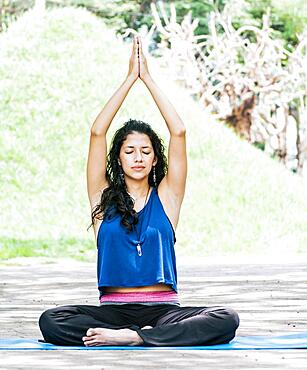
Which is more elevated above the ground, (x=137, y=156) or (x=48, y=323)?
(x=137, y=156)

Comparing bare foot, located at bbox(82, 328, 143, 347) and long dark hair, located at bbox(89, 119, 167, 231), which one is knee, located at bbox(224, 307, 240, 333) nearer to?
bare foot, located at bbox(82, 328, 143, 347)

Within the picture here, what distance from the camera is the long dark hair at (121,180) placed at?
666cm

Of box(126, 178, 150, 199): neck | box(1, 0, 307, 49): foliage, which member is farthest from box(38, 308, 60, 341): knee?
box(1, 0, 307, 49): foliage

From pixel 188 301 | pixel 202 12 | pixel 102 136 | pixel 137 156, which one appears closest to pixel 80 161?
pixel 188 301

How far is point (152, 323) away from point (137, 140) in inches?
38.8

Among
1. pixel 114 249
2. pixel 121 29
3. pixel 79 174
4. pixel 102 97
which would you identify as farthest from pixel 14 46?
pixel 114 249

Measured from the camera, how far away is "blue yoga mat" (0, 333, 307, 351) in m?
6.38

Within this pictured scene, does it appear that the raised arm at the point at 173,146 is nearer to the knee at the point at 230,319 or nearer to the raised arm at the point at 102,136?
the raised arm at the point at 102,136

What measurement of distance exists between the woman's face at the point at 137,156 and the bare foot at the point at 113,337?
861 mm

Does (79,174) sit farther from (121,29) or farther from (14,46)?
(121,29)

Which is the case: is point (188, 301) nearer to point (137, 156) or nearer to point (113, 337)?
point (137, 156)

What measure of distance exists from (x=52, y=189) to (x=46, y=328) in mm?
13555

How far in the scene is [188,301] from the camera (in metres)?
9.91

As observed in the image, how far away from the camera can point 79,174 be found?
2053 centimetres
